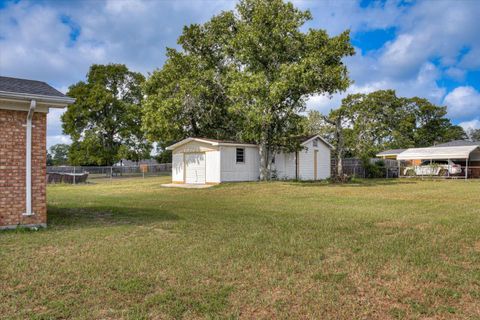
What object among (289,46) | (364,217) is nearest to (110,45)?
(289,46)

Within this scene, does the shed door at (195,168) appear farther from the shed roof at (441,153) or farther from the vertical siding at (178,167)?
the shed roof at (441,153)

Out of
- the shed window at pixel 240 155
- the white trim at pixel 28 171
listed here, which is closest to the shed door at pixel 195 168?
the shed window at pixel 240 155

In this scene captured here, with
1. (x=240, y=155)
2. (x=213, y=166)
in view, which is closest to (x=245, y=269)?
(x=213, y=166)

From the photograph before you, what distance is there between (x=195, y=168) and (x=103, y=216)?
1394 centimetres

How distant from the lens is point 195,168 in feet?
76.7

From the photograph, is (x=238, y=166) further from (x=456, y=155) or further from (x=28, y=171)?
(x=456, y=155)

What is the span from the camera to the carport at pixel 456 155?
27.2 meters

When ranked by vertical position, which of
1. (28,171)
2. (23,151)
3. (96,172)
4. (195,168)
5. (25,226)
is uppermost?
(23,151)

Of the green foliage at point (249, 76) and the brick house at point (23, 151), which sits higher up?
the green foliage at point (249, 76)

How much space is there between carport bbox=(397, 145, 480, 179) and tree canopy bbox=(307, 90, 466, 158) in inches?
207

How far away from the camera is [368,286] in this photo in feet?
13.3

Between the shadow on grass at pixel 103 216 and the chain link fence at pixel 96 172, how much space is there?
15896 millimetres

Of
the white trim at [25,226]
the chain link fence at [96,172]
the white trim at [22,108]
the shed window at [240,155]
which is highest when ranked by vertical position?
the white trim at [22,108]

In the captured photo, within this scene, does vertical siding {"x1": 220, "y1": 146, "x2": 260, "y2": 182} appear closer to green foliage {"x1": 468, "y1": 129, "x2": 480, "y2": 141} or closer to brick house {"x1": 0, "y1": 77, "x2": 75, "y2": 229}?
brick house {"x1": 0, "y1": 77, "x2": 75, "y2": 229}
